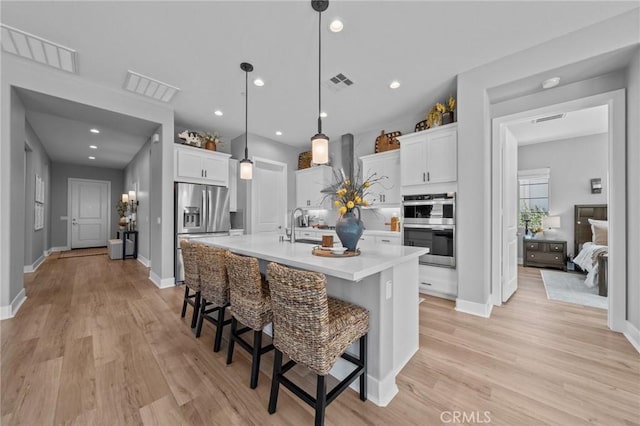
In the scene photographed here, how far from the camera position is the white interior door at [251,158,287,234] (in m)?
5.24

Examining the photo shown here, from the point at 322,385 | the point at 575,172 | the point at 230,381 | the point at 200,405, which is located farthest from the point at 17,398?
the point at 575,172

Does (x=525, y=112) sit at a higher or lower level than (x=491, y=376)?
higher

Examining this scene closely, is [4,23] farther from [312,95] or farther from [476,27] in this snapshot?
[476,27]

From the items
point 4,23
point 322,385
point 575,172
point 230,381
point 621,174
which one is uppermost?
point 4,23

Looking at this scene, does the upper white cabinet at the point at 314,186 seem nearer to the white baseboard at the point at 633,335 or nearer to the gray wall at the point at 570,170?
the white baseboard at the point at 633,335

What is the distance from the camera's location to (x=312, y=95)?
11.6ft

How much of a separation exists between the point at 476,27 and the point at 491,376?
2.92 meters

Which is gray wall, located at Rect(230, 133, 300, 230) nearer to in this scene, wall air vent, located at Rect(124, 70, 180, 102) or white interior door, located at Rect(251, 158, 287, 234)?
white interior door, located at Rect(251, 158, 287, 234)

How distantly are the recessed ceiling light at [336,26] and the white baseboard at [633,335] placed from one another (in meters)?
3.74

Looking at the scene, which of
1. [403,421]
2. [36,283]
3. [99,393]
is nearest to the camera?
[403,421]

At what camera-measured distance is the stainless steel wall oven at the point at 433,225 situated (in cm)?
326

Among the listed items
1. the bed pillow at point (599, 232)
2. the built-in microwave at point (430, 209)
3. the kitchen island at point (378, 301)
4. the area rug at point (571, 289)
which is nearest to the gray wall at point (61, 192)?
the kitchen island at point (378, 301)

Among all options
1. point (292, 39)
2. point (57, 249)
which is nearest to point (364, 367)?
point (292, 39)

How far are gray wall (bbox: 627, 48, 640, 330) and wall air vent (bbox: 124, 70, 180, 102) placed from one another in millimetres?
4970
